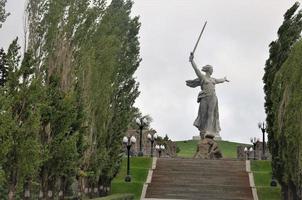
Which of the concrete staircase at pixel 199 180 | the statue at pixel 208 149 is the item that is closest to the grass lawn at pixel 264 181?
the concrete staircase at pixel 199 180

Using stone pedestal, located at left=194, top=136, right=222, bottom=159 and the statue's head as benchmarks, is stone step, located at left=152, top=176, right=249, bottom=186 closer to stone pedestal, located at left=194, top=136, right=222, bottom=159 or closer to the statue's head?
stone pedestal, located at left=194, top=136, right=222, bottom=159

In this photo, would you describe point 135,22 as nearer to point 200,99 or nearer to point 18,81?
point 200,99

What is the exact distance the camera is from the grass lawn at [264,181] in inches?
1112

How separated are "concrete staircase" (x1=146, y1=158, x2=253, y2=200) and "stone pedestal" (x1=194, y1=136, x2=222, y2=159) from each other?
8.55 ft

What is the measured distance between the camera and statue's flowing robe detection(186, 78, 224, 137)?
130ft

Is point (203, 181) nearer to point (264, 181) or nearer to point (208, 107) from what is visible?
point (264, 181)

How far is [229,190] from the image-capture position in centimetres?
2922

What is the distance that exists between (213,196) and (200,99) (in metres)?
12.5

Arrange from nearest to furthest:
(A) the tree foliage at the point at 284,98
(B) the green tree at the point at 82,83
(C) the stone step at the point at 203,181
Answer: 1. (B) the green tree at the point at 82,83
2. (A) the tree foliage at the point at 284,98
3. (C) the stone step at the point at 203,181

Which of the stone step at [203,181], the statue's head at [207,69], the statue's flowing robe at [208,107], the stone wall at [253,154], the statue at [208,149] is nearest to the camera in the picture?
the stone step at [203,181]

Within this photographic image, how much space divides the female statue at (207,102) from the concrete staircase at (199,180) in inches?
199

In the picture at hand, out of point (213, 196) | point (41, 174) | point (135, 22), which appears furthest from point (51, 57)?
point (135, 22)

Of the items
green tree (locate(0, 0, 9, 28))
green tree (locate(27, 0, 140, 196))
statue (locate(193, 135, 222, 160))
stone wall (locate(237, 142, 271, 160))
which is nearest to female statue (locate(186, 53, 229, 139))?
statue (locate(193, 135, 222, 160))

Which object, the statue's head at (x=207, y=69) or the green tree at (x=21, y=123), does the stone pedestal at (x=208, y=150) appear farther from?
the green tree at (x=21, y=123)
